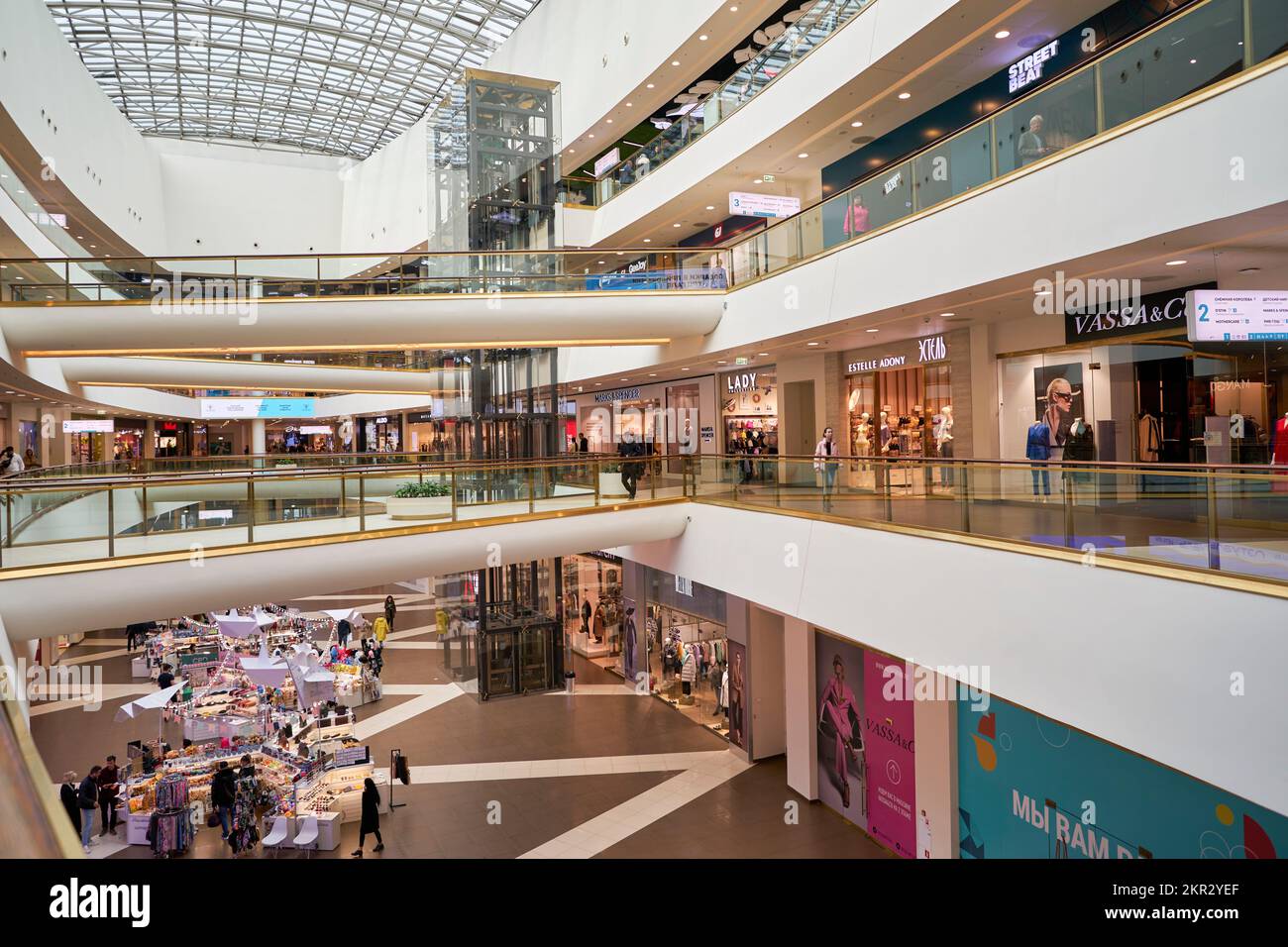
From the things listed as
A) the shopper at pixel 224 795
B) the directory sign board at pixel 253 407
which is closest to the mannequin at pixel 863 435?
the shopper at pixel 224 795

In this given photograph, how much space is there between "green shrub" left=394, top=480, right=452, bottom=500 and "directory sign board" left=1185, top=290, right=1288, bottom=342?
30.2 feet

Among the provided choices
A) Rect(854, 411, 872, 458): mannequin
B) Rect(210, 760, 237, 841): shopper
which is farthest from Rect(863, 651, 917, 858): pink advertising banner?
Rect(210, 760, 237, 841): shopper

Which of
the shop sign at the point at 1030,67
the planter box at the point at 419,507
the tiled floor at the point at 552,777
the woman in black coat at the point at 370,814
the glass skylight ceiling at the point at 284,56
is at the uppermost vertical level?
the glass skylight ceiling at the point at 284,56

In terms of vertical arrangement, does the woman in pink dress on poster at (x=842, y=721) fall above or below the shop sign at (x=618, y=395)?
below

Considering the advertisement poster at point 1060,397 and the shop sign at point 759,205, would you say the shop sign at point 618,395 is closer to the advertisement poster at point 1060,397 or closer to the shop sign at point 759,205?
the shop sign at point 759,205

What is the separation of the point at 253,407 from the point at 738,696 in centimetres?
2828

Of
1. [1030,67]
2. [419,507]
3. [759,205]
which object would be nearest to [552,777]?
[419,507]

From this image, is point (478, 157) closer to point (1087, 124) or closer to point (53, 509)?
point (53, 509)

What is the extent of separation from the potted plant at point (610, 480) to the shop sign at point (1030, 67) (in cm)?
864

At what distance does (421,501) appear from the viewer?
11.5 m

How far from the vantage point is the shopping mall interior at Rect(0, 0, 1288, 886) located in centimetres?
662

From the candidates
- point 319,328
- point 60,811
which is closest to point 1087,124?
point 60,811

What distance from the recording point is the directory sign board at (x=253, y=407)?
33.5m

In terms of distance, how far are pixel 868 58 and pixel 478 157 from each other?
10.2 metres
